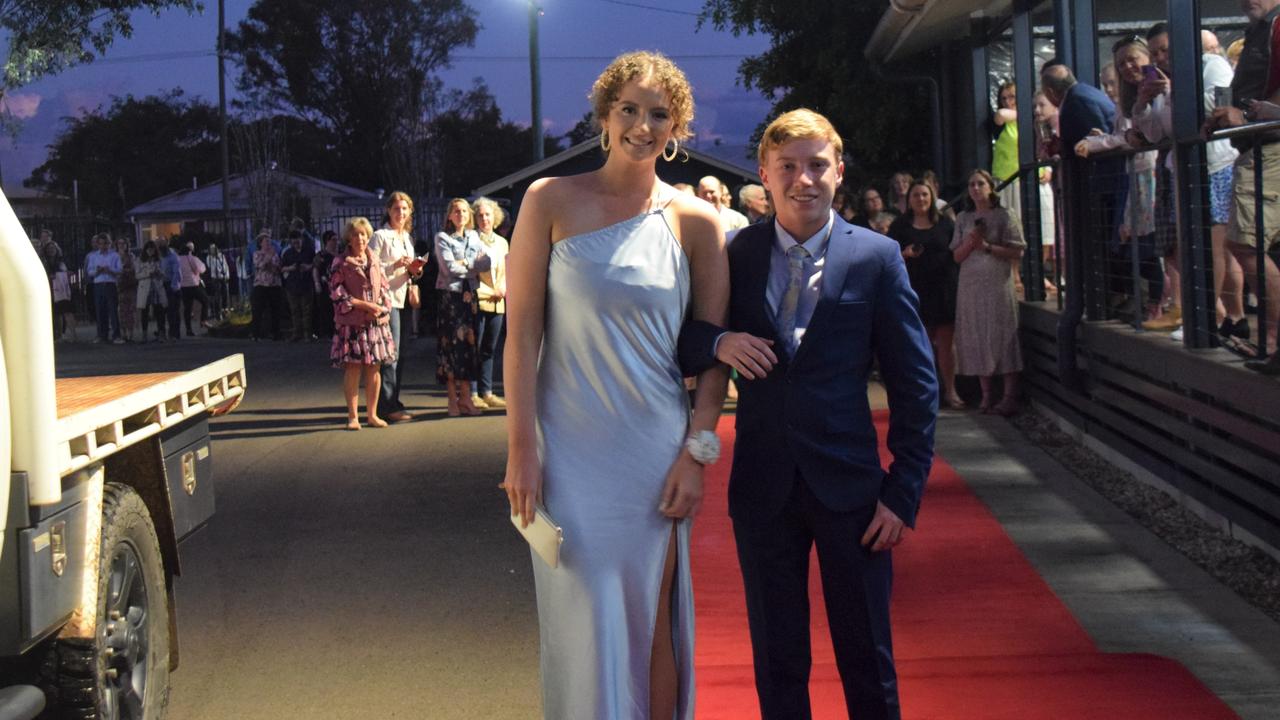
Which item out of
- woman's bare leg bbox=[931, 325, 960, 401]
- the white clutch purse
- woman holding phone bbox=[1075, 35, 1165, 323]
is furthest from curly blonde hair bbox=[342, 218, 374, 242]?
the white clutch purse

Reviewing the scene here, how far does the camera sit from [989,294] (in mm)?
12320

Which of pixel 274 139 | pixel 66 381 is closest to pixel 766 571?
pixel 66 381

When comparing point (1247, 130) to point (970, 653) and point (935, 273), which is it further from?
point (935, 273)

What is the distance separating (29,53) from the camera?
28.0 metres

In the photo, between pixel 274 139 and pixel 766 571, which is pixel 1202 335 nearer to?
pixel 766 571

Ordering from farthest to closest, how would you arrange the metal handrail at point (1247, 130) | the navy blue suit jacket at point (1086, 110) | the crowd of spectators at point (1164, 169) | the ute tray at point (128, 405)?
the navy blue suit jacket at point (1086, 110)
the crowd of spectators at point (1164, 169)
the metal handrail at point (1247, 130)
the ute tray at point (128, 405)

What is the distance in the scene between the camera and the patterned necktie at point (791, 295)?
3.87 meters

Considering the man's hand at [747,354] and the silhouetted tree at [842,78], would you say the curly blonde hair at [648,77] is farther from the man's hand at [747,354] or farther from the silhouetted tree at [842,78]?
the silhouetted tree at [842,78]

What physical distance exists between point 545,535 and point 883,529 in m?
0.82

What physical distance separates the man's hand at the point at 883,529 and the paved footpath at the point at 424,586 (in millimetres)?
1796

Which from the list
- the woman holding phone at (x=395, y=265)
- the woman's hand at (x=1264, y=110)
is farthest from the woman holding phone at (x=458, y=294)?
the woman's hand at (x=1264, y=110)

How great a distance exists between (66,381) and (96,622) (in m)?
1.68

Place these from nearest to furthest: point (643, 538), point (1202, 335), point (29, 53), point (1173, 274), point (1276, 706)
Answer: point (643, 538)
point (1276, 706)
point (1202, 335)
point (1173, 274)
point (29, 53)

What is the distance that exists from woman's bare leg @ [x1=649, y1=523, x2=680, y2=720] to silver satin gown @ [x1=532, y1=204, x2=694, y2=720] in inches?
3.3
